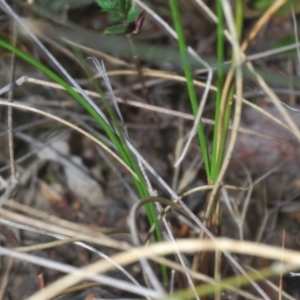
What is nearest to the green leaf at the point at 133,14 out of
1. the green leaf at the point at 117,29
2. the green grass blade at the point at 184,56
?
the green leaf at the point at 117,29

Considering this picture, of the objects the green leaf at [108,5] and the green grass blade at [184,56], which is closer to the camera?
the green grass blade at [184,56]

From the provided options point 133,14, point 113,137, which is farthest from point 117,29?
point 113,137

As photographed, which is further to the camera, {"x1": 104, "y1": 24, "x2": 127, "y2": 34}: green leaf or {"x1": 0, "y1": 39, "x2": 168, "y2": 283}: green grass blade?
{"x1": 104, "y1": 24, "x2": 127, "y2": 34}: green leaf

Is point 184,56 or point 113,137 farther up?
point 184,56

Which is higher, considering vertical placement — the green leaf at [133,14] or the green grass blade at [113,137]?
Result: the green leaf at [133,14]

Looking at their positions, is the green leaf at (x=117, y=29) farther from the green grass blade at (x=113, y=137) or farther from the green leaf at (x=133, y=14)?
the green grass blade at (x=113, y=137)

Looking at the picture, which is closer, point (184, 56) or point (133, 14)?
point (184, 56)

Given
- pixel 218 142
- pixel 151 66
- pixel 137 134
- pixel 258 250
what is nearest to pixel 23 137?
pixel 137 134

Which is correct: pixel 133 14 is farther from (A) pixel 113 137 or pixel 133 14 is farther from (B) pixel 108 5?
(A) pixel 113 137

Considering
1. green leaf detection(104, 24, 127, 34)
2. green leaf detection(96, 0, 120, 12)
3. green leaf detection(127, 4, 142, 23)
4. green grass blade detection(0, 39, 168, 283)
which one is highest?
green leaf detection(96, 0, 120, 12)

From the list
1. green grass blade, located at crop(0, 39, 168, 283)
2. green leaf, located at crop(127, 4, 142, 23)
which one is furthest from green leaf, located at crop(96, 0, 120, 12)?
green grass blade, located at crop(0, 39, 168, 283)

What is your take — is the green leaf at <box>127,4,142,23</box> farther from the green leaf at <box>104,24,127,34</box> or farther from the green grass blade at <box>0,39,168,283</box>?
the green grass blade at <box>0,39,168,283</box>
